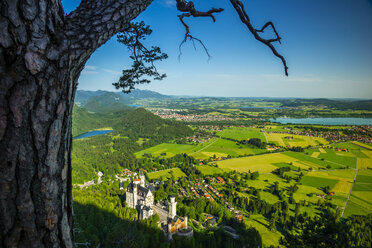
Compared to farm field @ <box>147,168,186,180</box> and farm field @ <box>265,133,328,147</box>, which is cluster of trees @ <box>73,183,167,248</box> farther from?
farm field @ <box>265,133,328,147</box>

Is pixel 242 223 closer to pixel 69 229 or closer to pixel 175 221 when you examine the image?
pixel 175 221

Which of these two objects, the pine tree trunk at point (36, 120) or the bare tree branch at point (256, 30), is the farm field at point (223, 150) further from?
the pine tree trunk at point (36, 120)

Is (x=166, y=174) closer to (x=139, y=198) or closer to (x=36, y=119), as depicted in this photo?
(x=139, y=198)

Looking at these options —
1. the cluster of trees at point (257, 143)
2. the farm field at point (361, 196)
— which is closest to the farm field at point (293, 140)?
the cluster of trees at point (257, 143)

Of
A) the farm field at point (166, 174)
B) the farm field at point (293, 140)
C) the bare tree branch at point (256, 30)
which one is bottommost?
the farm field at point (166, 174)

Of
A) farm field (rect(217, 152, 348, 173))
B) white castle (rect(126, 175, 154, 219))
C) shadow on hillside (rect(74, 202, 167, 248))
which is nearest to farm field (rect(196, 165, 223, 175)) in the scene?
farm field (rect(217, 152, 348, 173))

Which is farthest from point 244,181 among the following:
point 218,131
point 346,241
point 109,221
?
point 218,131

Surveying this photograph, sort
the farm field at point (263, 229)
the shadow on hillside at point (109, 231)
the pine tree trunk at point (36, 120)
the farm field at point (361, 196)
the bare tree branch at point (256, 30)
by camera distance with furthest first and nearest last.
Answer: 1. the farm field at point (361, 196)
2. the farm field at point (263, 229)
3. the shadow on hillside at point (109, 231)
4. the bare tree branch at point (256, 30)
5. the pine tree trunk at point (36, 120)

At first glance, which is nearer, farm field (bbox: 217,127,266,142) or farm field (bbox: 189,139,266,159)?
farm field (bbox: 189,139,266,159)
